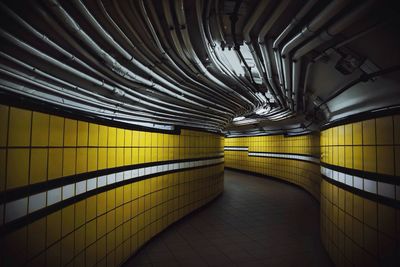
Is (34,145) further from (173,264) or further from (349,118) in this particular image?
(349,118)

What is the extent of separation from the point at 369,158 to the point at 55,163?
3.88 meters

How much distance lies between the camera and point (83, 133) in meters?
3.36

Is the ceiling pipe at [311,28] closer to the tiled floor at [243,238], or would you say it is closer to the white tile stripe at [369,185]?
the white tile stripe at [369,185]

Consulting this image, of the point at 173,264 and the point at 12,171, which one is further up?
the point at 12,171

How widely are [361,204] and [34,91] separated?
4370mm

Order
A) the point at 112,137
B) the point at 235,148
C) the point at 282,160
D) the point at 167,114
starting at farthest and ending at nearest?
the point at 235,148 → the point at 282,160 → the point at 167,114 → the point at 112,137

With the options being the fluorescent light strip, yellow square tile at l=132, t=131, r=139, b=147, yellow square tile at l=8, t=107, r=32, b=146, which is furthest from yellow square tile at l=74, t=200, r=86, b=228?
the fluorescent light strip

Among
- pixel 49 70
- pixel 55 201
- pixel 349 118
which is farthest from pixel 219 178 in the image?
pixel 49 70

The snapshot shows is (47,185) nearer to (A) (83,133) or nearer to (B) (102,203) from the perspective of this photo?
(A) (83,133)

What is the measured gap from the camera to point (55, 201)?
2.77 m

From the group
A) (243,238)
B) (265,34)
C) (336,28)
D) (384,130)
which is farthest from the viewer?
(243,238)

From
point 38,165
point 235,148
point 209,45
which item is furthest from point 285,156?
point 38,165

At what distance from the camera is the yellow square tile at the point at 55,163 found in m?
2.73

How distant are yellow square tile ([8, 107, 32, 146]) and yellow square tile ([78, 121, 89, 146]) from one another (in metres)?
0.85
